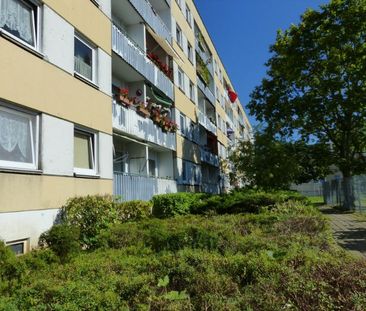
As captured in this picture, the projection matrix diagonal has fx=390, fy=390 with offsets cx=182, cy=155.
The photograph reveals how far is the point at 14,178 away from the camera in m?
8.52

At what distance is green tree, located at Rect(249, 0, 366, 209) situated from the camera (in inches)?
998

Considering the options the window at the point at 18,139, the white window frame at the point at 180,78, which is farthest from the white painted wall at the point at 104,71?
the white window frame at the point at 180,78

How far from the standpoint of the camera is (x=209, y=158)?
3347cm

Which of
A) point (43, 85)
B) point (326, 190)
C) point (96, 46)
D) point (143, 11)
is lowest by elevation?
point (326, 190)

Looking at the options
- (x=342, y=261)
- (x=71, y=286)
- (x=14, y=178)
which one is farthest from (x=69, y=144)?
→ (x=342, y=261)

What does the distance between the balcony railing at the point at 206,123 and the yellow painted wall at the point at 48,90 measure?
18.1m

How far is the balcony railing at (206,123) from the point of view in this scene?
31.1 metres

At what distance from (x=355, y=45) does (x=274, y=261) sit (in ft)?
80.8

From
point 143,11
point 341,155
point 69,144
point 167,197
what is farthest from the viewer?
point 341,155

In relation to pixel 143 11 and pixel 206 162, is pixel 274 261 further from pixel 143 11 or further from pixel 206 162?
pixel 206 162

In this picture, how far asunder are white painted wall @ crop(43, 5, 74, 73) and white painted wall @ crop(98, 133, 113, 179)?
263 centimetres

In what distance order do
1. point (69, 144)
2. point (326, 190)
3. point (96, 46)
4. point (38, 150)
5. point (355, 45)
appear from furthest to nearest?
1. point (326, 190)
2. point (355, 45)
3. point (96, 46)
4. point (69, 144)
5. point (38, 150)

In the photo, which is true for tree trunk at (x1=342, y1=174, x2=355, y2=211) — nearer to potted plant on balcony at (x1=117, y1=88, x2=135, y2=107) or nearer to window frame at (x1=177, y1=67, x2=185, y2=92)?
window frame at (x1=177, y1=67, x2=185, y2=92)

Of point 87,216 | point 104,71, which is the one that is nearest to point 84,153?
point 87,216
